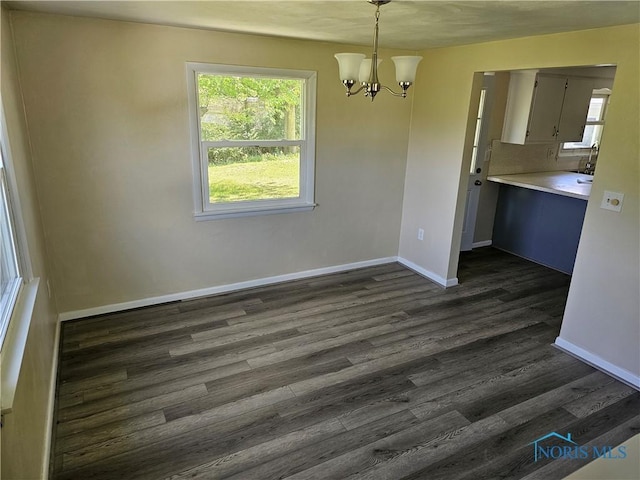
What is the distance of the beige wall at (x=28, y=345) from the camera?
58.8 inches

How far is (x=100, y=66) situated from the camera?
2.97 meters

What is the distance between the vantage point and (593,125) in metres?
5.52

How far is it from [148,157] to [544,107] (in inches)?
158

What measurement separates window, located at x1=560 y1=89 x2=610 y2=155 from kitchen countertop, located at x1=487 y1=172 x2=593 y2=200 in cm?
43

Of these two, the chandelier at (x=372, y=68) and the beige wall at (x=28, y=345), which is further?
the chandelier at (x=372, y=68)

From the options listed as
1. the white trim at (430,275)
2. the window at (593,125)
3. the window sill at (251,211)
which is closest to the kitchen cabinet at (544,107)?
the window at (593,125)

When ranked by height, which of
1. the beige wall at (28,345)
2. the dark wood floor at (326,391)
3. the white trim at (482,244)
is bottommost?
the dark wood floor at (326,391)

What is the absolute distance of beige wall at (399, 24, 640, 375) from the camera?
260 centimetres

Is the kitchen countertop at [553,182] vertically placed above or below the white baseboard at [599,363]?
above

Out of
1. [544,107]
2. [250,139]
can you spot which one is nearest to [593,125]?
[544,107]

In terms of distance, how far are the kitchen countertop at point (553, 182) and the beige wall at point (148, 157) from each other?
148 centimetres

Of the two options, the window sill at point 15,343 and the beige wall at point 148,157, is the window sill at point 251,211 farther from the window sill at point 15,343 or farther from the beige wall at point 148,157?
the window sill at point 15,343

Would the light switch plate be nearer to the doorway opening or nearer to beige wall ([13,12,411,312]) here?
the doorway opening
